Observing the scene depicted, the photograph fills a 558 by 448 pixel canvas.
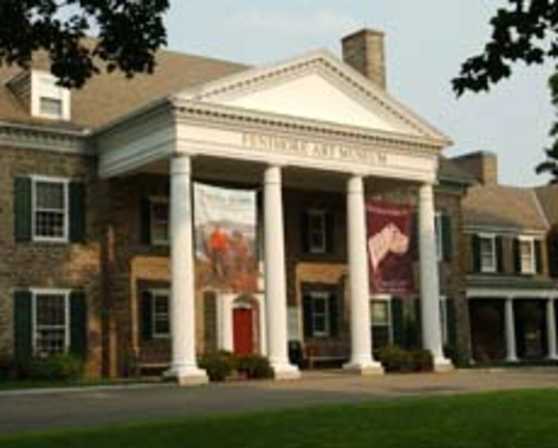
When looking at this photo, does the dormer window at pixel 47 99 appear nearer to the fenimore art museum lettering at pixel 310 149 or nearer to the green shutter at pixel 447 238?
the fenimore art museum lettering at pixel 310 149

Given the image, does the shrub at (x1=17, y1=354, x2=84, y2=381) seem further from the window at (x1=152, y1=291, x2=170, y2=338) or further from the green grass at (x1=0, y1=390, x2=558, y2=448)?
the green grass at (x1=0, y1=390, x2=558, y2=448)

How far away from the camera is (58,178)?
34.0 meters

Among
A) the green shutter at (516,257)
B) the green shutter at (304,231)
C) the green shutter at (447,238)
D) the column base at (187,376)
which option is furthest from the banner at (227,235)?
the green shutter at (516,257)

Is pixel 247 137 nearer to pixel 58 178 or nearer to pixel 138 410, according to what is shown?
pixel 58 178

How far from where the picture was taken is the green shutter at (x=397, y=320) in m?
42.6

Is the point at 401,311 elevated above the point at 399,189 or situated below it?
below

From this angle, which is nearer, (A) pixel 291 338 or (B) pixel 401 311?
(A) pixel 291 338

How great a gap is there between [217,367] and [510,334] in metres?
22.9

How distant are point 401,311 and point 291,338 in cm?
576

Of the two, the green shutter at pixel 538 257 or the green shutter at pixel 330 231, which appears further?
the green shutter at pixel 538 257

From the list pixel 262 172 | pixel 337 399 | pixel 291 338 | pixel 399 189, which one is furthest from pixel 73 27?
pixel 399 189

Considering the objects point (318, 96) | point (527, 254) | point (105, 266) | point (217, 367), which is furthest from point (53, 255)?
point (527, 254)

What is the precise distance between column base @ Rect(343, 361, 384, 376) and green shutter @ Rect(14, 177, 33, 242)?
1047 centimetres

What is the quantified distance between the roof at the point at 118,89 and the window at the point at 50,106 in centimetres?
48
